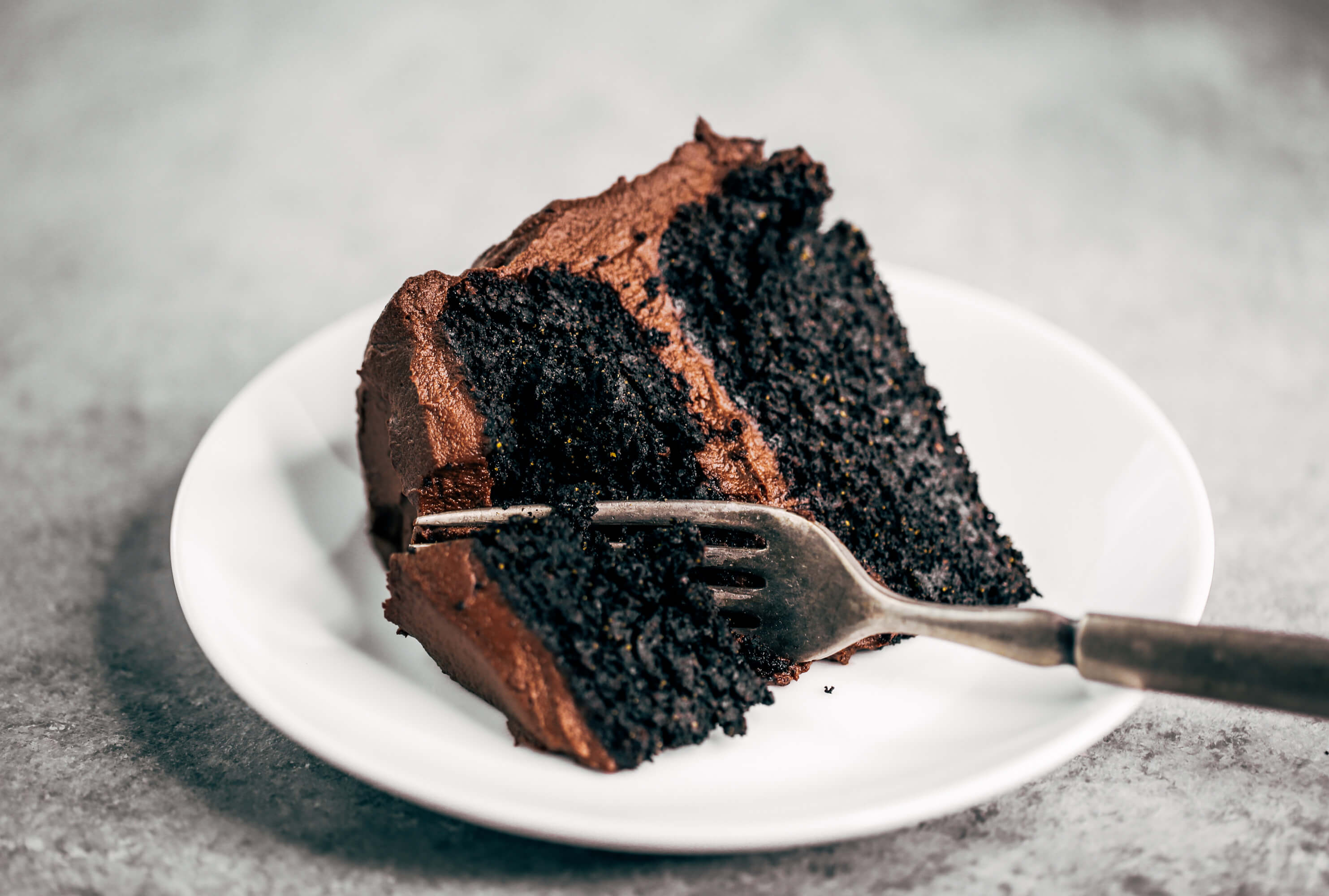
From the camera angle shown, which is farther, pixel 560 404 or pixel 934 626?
pixel 560 404

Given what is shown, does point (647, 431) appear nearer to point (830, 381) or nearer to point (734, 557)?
point (734, 557)

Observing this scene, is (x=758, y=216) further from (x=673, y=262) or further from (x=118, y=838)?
(x=118, y=838)

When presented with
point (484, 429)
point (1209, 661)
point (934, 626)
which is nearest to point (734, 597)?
point (934, 626)

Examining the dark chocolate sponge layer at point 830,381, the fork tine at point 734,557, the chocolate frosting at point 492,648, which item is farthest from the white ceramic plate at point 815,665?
the fork tine at point 734,557

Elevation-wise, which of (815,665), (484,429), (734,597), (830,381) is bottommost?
(815,665)

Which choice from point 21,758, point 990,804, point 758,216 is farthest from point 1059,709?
point 21,758

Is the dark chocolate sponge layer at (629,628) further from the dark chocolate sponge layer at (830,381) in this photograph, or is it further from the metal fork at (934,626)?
the dark chocolate sponge layer at (830,381)

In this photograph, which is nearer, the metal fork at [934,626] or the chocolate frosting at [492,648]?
the metal fork at [934,626]

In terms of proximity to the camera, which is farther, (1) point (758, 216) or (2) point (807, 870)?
(1) point (758, 216)
